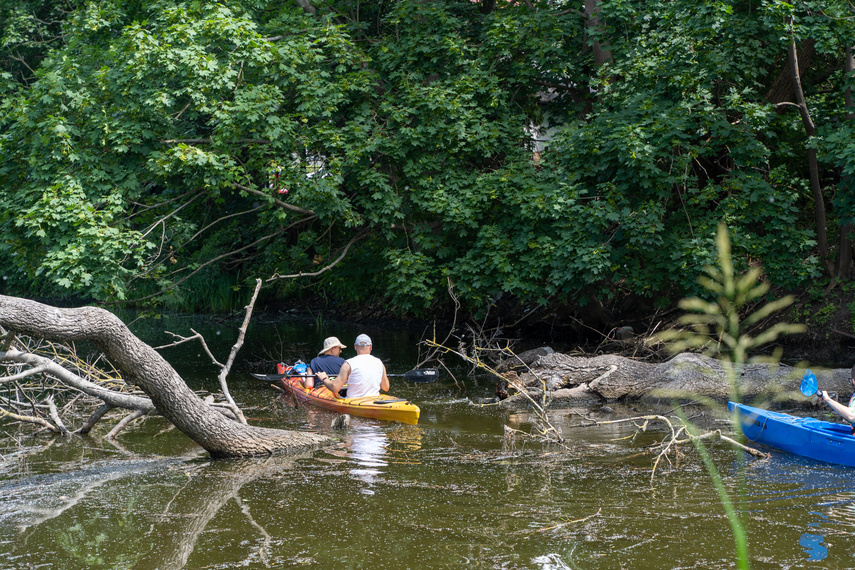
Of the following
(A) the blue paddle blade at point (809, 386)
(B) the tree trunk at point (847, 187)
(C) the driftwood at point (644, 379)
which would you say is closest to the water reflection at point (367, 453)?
(C) the driftwood at point (644, 379)

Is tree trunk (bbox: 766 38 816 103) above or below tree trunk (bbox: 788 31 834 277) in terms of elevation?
above

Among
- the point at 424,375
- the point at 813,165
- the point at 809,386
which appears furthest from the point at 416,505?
the point at 813,165

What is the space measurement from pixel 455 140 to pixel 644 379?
200 inches

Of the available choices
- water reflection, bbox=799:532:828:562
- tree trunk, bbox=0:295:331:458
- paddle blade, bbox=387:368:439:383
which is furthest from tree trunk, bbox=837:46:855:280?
tree trunk, bbox=0:295:331:458

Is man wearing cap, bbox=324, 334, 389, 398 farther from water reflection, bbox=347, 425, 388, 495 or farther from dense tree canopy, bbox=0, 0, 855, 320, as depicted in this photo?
dense tree canopy, bbox=0, 0, 855, 320

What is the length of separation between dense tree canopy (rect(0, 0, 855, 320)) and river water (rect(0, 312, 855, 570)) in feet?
14.0

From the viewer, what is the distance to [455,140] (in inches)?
508

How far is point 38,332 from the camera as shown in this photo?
18.2 feet

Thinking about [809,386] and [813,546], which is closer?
[813,546]

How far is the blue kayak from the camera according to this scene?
22.6ft

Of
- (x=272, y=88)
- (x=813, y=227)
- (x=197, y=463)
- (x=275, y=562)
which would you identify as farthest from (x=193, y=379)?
(x=813, y=227)

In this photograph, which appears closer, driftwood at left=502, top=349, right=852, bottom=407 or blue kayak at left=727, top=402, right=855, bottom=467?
blue kayak at left=727, top=402, right=855, bottom=467

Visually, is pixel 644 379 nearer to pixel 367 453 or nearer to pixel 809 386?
pixel 809 386

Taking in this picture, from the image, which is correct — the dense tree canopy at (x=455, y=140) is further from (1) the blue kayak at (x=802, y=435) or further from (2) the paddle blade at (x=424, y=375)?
(1) the blue kayak at (x=802, y=435)
